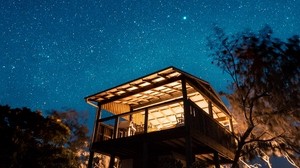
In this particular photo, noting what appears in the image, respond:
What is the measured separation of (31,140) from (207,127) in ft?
30.6

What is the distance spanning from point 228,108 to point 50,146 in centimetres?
1111

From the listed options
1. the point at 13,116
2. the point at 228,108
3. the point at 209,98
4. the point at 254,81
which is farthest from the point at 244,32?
the point at 13,116

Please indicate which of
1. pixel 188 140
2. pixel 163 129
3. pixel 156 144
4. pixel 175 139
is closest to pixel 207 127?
pixel 175 139

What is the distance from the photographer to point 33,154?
13117 millimetres

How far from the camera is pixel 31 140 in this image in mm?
13758

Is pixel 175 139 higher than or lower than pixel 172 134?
lower

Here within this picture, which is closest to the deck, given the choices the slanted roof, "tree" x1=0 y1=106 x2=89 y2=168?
the slanted roof

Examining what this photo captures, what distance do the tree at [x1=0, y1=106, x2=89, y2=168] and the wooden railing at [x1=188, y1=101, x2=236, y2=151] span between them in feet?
24.9

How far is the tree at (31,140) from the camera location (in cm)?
1238

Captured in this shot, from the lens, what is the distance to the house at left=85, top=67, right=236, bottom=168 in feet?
36.0

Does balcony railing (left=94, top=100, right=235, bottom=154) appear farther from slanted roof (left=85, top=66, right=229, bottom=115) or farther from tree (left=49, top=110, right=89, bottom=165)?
tree (left=49, top=110, right=89, bottom=165)

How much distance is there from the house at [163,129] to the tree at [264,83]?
1.47 m

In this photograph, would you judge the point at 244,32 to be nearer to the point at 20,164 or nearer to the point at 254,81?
the point at 254,81

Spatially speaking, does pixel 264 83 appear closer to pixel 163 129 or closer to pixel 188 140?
pixel 188 140
